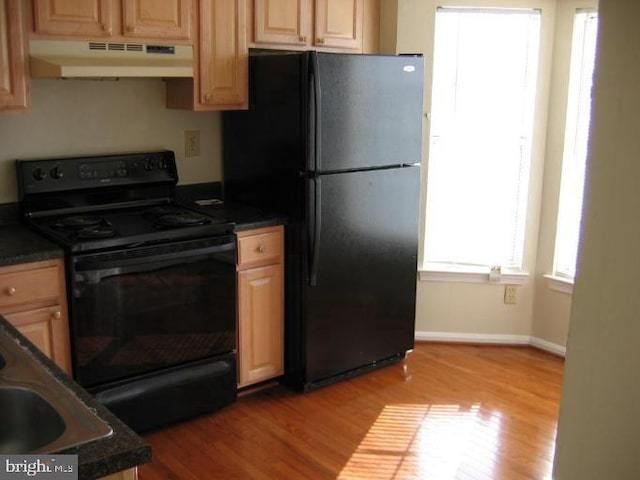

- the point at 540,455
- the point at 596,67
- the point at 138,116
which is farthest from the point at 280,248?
the point at 596,67

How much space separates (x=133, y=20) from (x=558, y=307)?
8.79 ft

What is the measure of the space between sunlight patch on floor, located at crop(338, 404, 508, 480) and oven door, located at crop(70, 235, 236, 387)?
2.55 feet

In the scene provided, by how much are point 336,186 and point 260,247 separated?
1.46 feet

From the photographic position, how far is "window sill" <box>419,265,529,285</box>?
4129 millimetres

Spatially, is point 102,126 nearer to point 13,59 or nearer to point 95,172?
point 95,172

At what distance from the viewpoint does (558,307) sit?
4.08 meters

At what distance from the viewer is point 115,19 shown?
2.93 m

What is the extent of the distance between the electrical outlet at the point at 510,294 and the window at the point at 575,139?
9.6 inches

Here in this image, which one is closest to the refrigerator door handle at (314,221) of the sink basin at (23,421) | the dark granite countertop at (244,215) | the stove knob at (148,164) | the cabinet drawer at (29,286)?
the dark granite countertop at (244,215)

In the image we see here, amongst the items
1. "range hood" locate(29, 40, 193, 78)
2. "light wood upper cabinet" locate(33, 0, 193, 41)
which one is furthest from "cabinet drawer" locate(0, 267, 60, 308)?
"light wood upper cabinet" locate(33, 0, 193, 41)

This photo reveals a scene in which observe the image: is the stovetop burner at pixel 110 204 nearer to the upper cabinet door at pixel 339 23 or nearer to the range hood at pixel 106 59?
the range hood at pixel 106 59

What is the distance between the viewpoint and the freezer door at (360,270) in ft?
11.1

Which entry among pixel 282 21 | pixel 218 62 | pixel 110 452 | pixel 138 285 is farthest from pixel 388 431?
pixel 110 452

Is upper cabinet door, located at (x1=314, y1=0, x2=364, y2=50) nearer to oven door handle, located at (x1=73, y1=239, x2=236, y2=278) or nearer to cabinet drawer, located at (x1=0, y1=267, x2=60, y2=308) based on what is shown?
oven door handle, located at (x1=73, y1=239, x2=236, y2=278)
